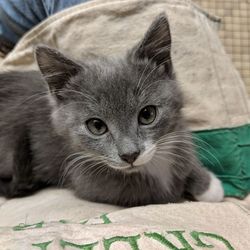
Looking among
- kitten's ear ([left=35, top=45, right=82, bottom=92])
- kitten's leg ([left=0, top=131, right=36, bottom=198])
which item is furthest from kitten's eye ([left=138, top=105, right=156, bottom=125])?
kitten's leg ([left=0, top=131, right=36, bottom=198])

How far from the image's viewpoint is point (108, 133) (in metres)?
1.16

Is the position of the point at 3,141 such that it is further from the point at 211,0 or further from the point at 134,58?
the point at 211,0

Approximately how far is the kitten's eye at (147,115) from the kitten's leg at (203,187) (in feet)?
0.89

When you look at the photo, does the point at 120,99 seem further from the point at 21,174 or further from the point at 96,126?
the point at 21,174

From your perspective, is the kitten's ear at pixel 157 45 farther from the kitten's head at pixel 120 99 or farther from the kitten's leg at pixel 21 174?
the kitten's leg at pixel 21 174

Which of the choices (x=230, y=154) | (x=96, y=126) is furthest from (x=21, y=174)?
(x=230, y=154)

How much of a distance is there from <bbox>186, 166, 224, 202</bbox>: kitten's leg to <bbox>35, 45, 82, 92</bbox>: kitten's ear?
18.1 inches

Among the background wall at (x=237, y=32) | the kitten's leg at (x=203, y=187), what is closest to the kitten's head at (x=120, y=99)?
the kitten's leg at (x=203, y=187)

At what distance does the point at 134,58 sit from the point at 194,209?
17.2 inches

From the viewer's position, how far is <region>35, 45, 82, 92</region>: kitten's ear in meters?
1.17

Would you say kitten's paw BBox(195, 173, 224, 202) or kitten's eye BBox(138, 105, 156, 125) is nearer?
kitten's eye BBox(138, 105, 156, 125)

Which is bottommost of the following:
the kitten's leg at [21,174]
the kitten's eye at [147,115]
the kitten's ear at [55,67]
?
the kitten's leg at [21,174]

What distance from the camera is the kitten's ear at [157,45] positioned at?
45.7 inches

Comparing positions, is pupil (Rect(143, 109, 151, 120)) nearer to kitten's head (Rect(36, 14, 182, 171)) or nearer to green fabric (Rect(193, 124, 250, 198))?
kitten's head (Rect(36, 14, 182, 171))
